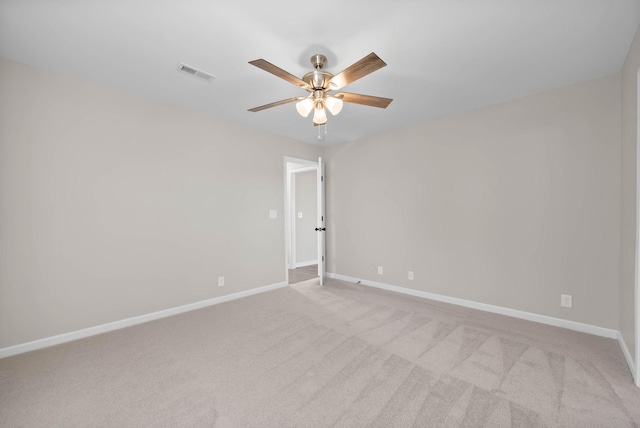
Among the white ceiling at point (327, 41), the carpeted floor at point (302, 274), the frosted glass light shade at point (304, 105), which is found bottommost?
the carpeted floor at point (302, 274)

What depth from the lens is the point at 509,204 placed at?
312 cm

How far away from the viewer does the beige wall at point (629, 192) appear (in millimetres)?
1997

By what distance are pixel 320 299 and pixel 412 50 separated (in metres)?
3.07

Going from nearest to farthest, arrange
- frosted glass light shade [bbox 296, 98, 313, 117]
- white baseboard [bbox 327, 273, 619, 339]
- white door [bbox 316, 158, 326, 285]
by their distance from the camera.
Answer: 1. frosted glass light shade [bbox 296, 98, 313, 117]
2. white baseboard [bbox 327, 273, 619, 339]
3. white door [bbox 316, 158, 326, 285]

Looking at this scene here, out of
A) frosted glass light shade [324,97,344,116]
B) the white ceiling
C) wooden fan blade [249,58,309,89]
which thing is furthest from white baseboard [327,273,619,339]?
wooden fan blade [249,58,309,89]

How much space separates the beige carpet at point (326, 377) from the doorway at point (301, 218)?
315 centimetres

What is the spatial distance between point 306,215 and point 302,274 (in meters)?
1.59

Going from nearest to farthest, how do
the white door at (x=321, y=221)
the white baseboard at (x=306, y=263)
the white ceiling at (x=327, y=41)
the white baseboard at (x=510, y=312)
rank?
the white ceiling at (x=327, y=41)
the white baseboard at (x=510, y=312)
the white door at (x=321, y=221)
the white baseboard at (x=306, y=263)

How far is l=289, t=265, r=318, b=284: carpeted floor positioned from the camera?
4965mm

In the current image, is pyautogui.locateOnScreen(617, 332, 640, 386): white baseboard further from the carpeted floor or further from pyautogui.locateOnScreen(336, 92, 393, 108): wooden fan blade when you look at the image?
the carpeted floor

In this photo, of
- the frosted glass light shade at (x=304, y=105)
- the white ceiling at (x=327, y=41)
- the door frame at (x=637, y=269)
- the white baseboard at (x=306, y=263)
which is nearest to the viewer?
the white ceiling at (x=327, y=41)

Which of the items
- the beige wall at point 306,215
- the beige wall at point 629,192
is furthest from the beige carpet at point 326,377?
the beige wall at point 306,215

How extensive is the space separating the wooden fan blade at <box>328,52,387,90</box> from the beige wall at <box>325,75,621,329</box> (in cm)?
221

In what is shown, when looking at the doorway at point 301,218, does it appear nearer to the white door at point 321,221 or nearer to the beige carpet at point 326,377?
the white door at point 321,221
